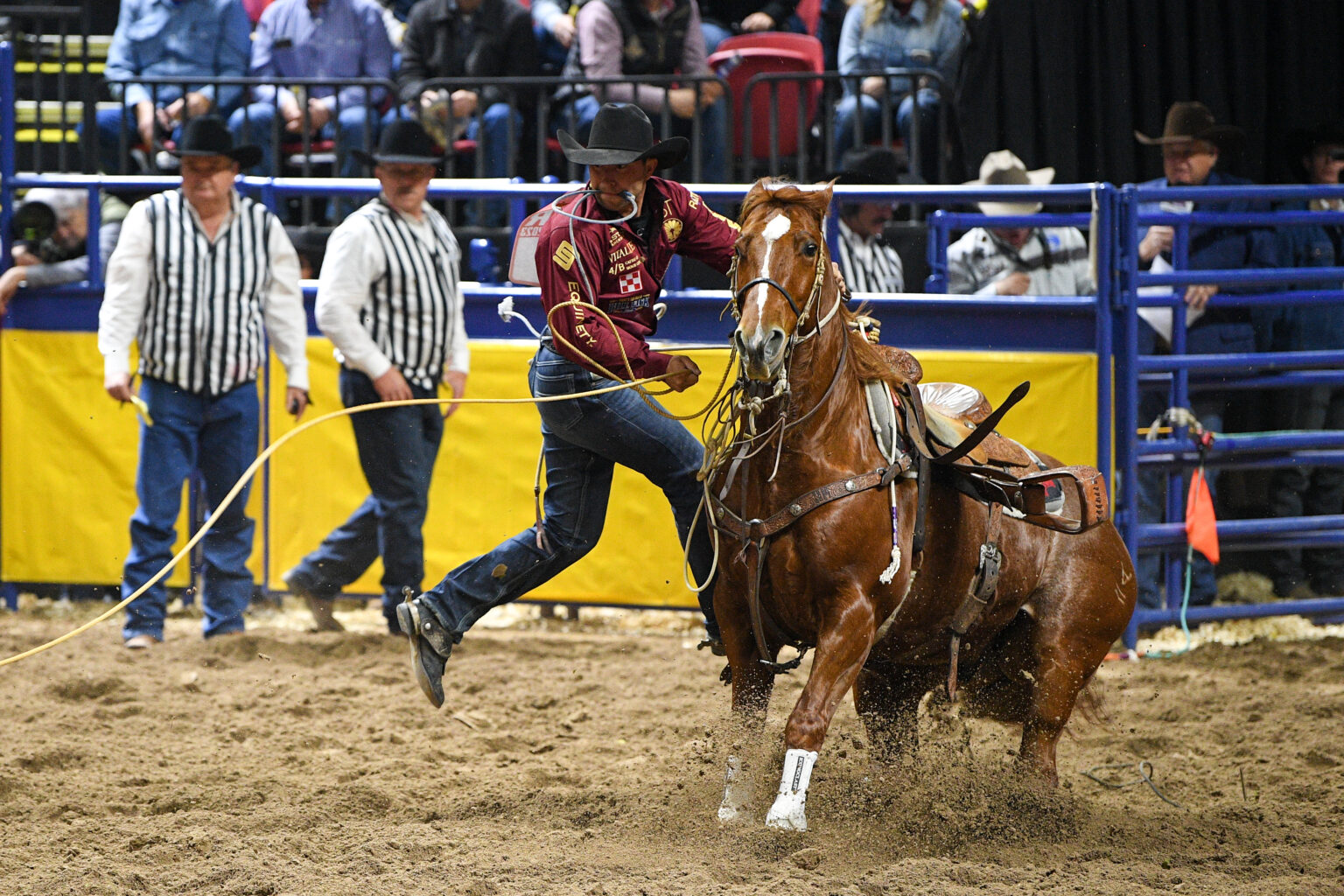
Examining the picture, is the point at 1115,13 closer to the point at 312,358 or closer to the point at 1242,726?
the point at 1242,726

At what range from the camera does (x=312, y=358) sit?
7.12 metres

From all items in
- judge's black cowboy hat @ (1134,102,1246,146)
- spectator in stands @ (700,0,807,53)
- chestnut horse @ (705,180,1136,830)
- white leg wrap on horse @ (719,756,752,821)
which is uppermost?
spectator in stands @ (700,0,807,53)

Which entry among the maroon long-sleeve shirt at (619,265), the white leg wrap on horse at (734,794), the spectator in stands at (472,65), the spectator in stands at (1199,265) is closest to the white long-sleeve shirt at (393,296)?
the spectator in stands at (472,65)

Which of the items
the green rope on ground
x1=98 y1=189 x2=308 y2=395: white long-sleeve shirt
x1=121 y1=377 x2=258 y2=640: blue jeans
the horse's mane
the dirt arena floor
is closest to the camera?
the dirt arena floor

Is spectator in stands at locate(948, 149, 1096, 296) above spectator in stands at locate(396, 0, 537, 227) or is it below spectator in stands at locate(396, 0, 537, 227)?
below

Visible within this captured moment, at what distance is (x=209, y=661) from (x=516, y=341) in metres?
2.07

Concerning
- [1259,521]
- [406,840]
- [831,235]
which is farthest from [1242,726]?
[406,840]

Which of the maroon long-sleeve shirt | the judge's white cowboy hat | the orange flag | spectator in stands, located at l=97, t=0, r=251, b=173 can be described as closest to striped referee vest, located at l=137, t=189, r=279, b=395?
spectator in stands, located at l=97, t=0, r=251, b=173

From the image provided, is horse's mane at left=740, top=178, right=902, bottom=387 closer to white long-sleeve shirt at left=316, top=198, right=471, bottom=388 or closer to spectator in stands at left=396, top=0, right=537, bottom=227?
white long-sleeve shirt at left=316, top=198, right=471, bottom=388

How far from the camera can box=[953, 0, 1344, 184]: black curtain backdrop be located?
758 cm

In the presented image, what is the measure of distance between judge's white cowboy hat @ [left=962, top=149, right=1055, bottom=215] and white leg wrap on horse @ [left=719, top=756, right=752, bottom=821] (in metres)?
4.17

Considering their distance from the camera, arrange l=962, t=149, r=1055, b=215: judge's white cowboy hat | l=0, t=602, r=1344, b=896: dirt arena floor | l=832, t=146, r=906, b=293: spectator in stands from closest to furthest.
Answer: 1. l=0, t=602, r=1344, b=896: dirt arena floor
2. l=832, t=146, r=906, b=293: spectator in stands
3. l=962, t=149, r=1055, b=215: judge's white cowboy hat

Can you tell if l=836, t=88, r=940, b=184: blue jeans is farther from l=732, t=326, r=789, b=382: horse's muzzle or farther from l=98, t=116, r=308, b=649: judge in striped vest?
l=732, t=326, r=789, b=382: horse's muzzle

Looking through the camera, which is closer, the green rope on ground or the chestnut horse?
the chestnut horse
